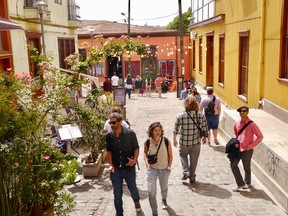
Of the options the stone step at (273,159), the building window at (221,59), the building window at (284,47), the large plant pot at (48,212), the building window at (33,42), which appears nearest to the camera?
the large plant pot at (48,212)

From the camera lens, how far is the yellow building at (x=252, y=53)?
8.74m

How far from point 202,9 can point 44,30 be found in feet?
31.5

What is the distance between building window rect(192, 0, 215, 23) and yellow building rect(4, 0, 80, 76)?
278 inches

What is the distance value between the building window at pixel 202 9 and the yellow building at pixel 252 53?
0.16ft

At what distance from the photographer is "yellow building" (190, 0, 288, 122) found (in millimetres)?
8742

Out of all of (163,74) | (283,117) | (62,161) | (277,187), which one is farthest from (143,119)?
(163,74)

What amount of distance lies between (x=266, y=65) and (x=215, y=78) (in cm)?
703

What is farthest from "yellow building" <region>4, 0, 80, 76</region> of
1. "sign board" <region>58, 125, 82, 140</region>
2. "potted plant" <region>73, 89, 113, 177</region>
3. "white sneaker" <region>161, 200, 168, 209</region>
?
"white sneaker" <region>161, 200, 168, 209</region>

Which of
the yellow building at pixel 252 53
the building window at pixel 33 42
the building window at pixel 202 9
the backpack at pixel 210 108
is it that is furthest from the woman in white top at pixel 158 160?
the building window at pixel 202 9

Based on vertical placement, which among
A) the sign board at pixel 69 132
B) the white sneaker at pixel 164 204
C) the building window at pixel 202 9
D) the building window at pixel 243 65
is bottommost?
the white sneaker at pixel 164 204

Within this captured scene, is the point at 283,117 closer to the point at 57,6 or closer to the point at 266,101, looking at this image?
the point at 266,101

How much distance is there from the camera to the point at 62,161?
181 inches

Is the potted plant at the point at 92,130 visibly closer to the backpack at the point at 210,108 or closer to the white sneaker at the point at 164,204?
the white sneaker at the point at 164,204

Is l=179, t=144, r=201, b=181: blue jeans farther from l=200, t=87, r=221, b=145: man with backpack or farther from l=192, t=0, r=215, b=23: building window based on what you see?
l=192, t=0, r=215, b=23: building window
